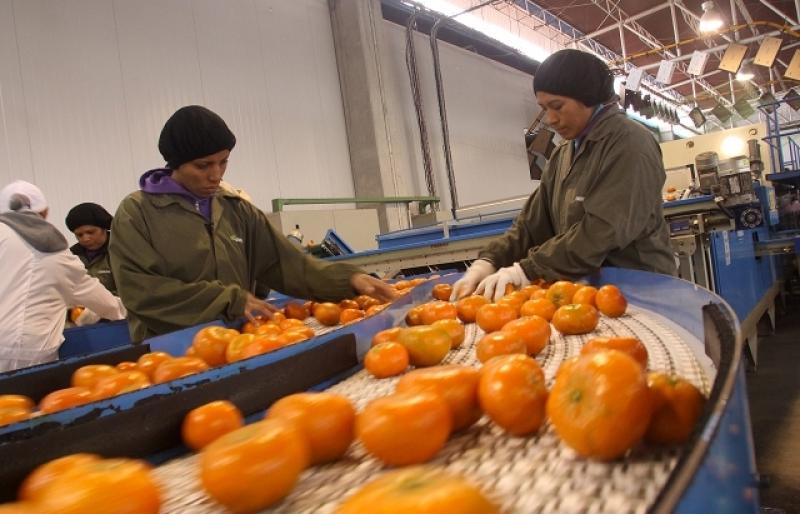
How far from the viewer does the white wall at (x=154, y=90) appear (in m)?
6.16

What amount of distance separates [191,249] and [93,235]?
2411 millimetres

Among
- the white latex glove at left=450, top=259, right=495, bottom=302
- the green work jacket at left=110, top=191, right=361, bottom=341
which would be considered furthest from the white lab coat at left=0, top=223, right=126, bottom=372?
the white latex glove at left=450, top=259, right=495, bottom=302

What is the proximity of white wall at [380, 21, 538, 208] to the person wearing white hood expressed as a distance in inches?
308

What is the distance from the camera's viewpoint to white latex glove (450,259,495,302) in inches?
89.9

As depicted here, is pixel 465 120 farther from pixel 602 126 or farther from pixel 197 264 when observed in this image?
pixel 197 264

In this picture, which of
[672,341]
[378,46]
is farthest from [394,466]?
[378,46]

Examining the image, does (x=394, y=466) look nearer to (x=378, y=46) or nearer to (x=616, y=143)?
(x=616, y=143)

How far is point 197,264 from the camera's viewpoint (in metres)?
2.51

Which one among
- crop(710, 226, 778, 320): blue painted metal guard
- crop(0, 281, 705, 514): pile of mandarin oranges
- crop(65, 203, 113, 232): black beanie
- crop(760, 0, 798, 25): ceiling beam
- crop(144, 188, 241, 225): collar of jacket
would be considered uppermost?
crop(760, 0, 798, 25): ceiling beam

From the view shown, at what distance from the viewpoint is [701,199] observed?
396 centimetres

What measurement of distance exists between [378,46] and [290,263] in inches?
343

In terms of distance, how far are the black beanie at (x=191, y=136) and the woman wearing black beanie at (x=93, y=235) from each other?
2232mm

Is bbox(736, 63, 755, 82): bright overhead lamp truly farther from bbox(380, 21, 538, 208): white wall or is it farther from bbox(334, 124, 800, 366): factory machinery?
bbox(334, 124, 800, 366): factory machinery

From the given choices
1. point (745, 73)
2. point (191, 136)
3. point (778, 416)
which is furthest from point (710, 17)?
point (191, 136)
